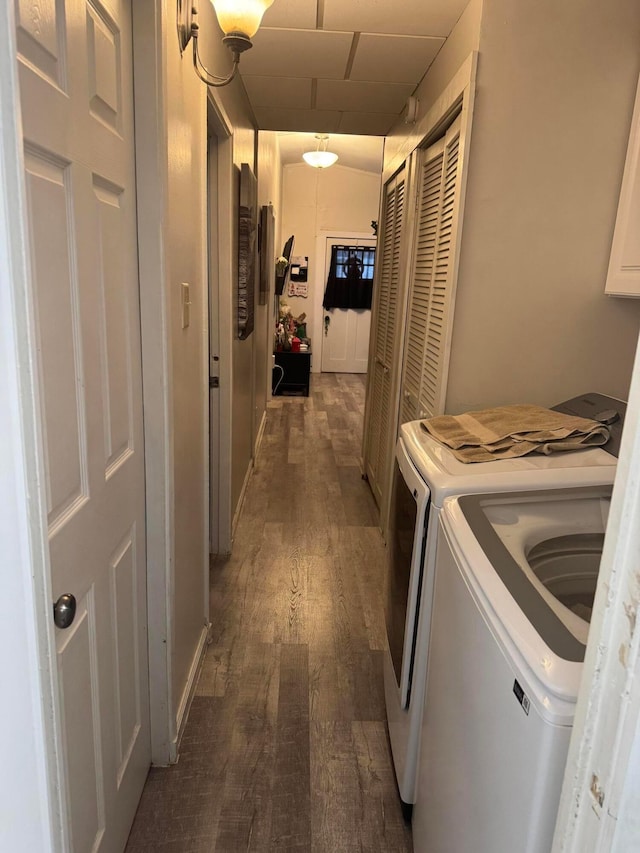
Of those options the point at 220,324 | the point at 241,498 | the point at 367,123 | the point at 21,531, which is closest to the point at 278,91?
the point at 367,123

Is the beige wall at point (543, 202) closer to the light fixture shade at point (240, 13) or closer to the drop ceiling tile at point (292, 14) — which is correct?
the drop ceiling tile at point (292, 14)

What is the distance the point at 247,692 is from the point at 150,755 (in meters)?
0.42

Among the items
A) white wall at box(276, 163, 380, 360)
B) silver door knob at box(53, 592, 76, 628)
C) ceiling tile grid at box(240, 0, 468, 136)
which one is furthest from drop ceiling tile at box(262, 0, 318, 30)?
white wall at box(276, 163, 380, 360)

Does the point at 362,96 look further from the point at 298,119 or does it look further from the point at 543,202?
the point at 543,202

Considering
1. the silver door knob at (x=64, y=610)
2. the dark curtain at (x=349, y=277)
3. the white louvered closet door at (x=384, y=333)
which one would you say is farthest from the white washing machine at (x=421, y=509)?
the dark curtain at (x=349, y=277)

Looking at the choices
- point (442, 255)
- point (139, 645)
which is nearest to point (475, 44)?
point (442, 255)

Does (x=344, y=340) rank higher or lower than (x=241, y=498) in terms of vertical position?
higher

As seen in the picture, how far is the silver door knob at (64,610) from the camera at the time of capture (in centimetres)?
98

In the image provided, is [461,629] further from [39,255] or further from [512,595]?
[39,255]

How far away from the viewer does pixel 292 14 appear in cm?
211

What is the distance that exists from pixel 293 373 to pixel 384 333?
3509 millimetres

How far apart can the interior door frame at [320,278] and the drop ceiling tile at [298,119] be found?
4598 mm

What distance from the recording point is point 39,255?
0.87 metres

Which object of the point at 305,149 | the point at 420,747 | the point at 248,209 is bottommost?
the point at 420,747
